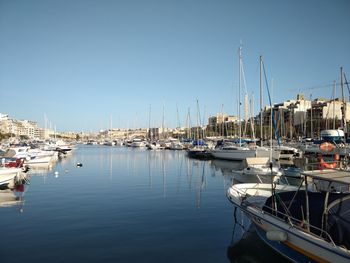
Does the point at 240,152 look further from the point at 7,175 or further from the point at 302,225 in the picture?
the point at 302,225

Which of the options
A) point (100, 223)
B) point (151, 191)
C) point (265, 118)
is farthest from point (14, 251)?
point (265, 118)

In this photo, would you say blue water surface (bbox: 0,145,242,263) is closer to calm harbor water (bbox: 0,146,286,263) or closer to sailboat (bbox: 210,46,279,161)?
calm harbor water (bbox: 0,146,286,263)

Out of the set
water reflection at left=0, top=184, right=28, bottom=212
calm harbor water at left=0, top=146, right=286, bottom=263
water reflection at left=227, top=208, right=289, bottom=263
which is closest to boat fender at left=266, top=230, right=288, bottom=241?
water reflection at left=227, top=208, right=289, bottom=263

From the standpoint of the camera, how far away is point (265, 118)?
165500mm

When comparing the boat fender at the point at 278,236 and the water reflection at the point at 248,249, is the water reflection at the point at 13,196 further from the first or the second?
the boat fender at the point at 278,236

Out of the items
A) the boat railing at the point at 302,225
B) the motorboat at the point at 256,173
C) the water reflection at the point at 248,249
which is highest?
the boat railing at the point at 302,225

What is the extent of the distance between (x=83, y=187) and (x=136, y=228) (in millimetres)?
13532

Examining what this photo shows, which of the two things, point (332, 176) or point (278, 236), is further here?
point (332, 176)

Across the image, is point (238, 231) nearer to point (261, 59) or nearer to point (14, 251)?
point (14, 251)

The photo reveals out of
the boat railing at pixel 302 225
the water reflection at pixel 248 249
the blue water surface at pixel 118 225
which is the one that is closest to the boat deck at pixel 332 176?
the boat railing at pixel 302 225

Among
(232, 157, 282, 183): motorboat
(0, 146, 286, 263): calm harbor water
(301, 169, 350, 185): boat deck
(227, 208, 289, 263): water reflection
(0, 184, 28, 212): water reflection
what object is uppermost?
(301, 169, 350, 185): boat deck

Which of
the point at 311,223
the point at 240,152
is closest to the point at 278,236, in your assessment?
the point at 311,223

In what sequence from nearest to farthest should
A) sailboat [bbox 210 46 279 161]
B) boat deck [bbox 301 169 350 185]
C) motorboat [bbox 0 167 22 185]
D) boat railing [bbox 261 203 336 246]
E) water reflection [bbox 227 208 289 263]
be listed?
boat railing [bbox 261 203 336 246] < boat deck [bbox 301 169 350 185] < water reflection [bbox 227 208 289 263] < motorboat [bbox 0 167 22 185] < sailboat [bbox 210 46 279 161]

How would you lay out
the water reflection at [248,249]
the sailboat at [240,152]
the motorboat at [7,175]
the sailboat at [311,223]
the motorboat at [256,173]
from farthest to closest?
the sailboat at [240,152] → the motorboat at [256,173] → the motorboat at [7,175] → the water reflection at [248,249] → the sailboat at [311,223]
